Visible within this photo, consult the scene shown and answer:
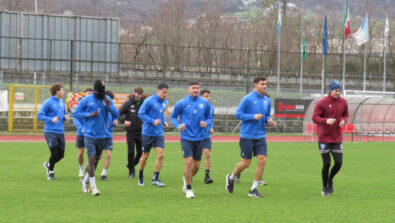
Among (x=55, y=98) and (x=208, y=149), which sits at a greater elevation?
(x=55, y=98)

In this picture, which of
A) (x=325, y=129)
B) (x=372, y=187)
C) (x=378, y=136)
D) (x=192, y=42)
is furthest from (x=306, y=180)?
(x=192, y=42)

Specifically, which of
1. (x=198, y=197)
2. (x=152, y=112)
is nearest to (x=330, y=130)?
(x=198, y=197)

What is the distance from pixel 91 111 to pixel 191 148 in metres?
1.88

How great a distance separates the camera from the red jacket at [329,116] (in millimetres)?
12109

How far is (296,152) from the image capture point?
80.6 ft

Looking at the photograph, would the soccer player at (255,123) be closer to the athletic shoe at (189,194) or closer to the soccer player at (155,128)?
the athletic shoe at (189,194)

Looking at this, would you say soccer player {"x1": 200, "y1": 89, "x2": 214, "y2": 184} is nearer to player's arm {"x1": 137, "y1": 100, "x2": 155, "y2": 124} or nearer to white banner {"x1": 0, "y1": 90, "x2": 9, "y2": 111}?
player's arm {"x1": 137, "y1": 100, "x2": 155, "y2": 124}

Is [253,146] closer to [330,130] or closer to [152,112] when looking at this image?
[330,130]

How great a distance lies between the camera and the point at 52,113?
14.5 m

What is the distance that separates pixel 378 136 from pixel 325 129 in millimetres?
27619

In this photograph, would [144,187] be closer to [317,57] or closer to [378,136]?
[378,136]

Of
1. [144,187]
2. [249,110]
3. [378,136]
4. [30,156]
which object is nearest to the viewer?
[249,110]

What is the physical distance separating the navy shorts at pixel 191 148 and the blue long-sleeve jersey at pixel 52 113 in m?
3.58

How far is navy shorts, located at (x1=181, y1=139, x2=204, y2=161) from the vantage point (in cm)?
1207
